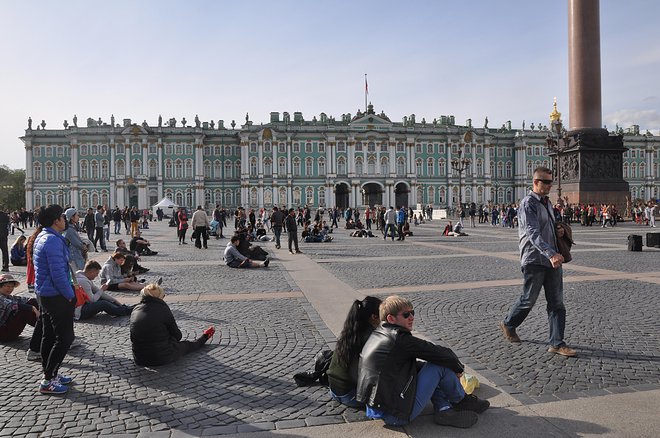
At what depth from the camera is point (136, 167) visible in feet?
246

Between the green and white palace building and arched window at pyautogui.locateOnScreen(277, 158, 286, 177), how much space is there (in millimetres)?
151

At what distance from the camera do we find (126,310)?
7.62m

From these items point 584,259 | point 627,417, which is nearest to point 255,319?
point 627,417

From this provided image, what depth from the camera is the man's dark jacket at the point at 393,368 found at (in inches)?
145

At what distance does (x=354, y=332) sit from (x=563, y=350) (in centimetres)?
264

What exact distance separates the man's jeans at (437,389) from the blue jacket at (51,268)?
2881 mm

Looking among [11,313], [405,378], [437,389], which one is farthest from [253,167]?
[405,378]

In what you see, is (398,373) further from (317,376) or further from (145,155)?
(145,155)

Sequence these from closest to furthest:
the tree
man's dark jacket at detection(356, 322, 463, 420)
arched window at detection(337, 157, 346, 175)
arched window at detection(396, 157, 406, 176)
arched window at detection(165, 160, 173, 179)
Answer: man's dark jacket at detection(356, 322, 463, 420)
arched window at detection(165, 160, 173, 179)
arched window at detection(337, 157, 346, 175)
arched window at detection(396, 157, 406, 176)
the tree

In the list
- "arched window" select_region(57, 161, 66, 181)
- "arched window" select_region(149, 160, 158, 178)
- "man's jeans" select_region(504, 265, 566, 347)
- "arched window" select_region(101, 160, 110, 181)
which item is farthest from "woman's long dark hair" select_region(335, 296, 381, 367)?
"arched window" select_region(57, 161, 66, 181)

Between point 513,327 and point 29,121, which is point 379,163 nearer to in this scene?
point 29,121

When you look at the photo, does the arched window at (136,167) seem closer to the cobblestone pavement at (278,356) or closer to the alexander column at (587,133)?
the alexander column at (587,133)

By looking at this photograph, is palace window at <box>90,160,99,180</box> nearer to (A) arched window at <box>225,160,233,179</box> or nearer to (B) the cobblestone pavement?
(A) arched window at <box>225,160,233,179</box>

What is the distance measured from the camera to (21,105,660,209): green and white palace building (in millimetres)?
74688
